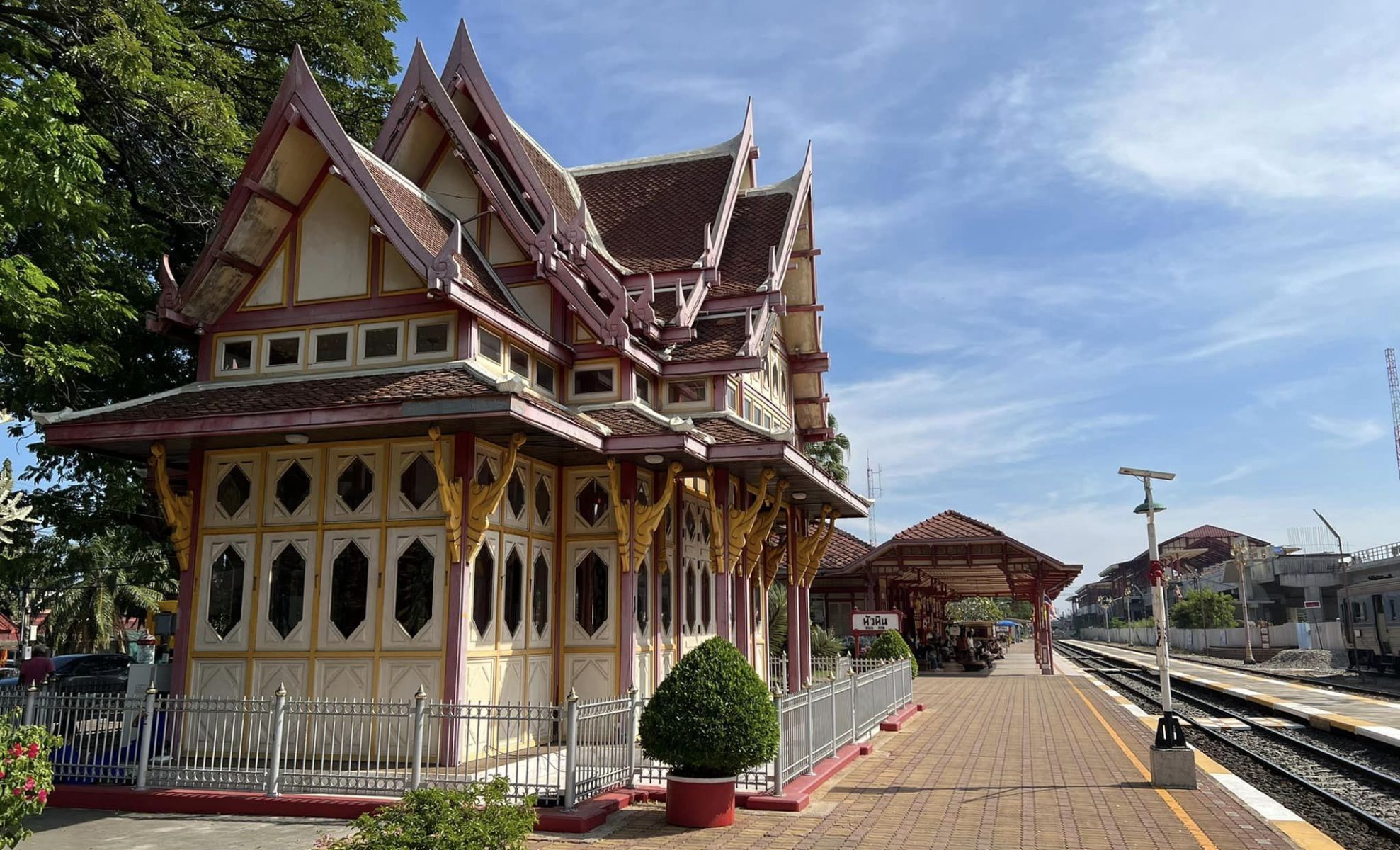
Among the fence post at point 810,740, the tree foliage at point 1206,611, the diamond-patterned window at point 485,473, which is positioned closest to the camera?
the fence post at point 810,740

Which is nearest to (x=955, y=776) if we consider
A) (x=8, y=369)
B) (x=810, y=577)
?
(x=810, y=577)

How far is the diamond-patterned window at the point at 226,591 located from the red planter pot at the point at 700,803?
6.63 meters

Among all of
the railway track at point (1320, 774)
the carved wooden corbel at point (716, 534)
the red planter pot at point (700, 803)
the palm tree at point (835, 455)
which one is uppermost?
the palm tree at point (835, 455)

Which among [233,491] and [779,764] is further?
[233,491]

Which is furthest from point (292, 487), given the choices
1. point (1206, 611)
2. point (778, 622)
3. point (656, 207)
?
point (1206, 611)

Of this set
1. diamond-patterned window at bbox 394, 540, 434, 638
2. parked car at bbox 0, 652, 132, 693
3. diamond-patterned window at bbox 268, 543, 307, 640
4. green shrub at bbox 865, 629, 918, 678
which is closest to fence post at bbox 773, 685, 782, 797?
diamond-patterned window at bbox 394, 540, 434, 638

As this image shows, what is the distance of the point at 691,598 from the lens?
16953mm

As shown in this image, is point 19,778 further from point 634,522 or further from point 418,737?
point 634,522

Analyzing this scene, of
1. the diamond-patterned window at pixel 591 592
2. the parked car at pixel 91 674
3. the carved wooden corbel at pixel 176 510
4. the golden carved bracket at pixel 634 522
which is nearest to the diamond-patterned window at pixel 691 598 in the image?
the diamond-patterned window at pixel 591 592

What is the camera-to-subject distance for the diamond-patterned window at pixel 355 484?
12.6 metres

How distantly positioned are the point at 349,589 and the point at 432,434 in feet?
8.19

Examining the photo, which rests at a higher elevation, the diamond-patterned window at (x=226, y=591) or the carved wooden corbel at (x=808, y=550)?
the carved wooden corbel at (x=808, y=550)

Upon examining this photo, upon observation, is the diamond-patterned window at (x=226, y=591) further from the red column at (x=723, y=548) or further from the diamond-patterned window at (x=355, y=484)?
the red column at (x=723, y=548)

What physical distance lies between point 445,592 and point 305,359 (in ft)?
13.7
